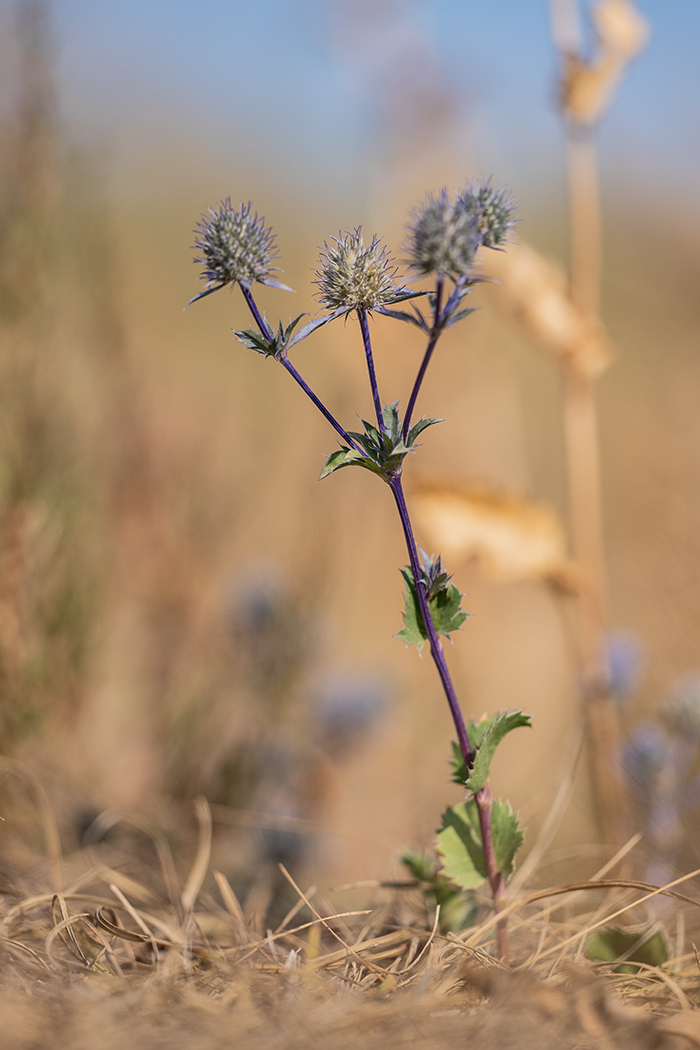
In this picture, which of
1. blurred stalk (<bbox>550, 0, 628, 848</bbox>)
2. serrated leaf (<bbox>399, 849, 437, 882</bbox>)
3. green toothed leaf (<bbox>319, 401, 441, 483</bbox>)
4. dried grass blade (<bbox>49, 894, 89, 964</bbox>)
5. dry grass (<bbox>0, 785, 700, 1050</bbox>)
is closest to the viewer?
dry grass (<bbox>0, 785, 700, 1050</bbox>)

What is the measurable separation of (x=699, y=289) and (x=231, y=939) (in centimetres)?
428

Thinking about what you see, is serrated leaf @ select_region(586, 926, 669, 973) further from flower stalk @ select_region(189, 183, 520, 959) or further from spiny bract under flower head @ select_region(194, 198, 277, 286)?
spiny bract under flower head @ select_region(194, 198, 277, 286)

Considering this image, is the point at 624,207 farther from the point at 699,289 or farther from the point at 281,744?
the point at 281,744

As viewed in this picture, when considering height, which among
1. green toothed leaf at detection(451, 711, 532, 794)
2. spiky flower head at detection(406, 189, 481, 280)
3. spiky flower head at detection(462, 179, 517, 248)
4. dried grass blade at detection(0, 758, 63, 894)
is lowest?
dried grass blade at detection(0, 758, 63, 894)

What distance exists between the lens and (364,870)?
5.82 feet

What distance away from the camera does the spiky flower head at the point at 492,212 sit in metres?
0.77

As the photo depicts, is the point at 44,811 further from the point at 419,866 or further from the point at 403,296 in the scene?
the point at 403,296

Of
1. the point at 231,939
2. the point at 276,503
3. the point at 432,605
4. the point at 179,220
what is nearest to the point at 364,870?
the point at 231,939

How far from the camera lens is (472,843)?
34.9 inches

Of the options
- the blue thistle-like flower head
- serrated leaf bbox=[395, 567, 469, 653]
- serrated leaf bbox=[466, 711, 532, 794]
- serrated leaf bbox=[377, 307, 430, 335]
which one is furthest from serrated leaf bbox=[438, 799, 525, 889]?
the blue thistle-like flower head

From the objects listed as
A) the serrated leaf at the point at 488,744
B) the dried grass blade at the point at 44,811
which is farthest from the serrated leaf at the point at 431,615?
the dried grass blade at the point at 44,811

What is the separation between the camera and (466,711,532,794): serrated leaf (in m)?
0.78

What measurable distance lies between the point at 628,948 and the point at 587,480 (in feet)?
3.39

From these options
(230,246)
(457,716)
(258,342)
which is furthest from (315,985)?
(230,246)
